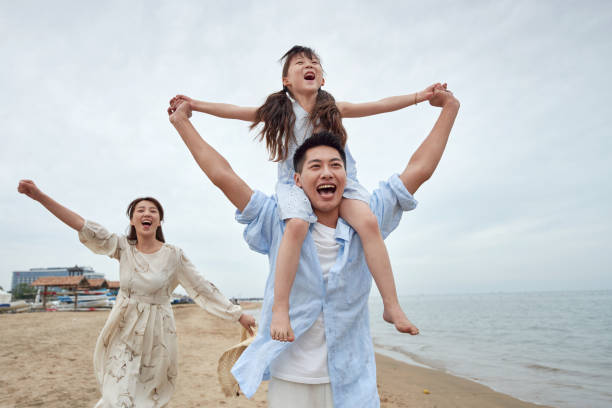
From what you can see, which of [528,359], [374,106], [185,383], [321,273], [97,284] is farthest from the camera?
[97,284]

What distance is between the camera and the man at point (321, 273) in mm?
1501

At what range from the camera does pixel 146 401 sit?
10.4 feet

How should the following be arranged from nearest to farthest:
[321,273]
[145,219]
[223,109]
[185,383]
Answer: [321,273] → [223,109] → [145,219] → [185,383]

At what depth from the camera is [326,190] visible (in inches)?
67.4

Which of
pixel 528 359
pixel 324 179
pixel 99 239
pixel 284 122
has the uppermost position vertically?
pixel 284 122

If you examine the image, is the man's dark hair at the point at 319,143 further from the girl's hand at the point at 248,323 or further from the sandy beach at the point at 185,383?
the sandy beach at the point at 185,383

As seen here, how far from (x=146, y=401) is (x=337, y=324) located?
8.17ft

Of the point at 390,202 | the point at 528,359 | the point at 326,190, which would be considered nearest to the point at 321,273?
the point at 326,190

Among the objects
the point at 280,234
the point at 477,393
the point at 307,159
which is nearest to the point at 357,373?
the point at 280,234

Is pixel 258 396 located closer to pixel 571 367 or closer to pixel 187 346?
pixel 187 346

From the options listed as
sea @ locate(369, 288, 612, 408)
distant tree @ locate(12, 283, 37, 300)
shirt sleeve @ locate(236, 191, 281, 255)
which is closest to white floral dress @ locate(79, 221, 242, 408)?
shirt sleeve @ locate(236, 191, 281, 255)

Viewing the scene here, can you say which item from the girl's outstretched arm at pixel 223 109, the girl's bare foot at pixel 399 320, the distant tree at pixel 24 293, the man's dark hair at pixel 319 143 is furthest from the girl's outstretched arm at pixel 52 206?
the distant tree at pixel 24 293

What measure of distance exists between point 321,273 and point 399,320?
423mm

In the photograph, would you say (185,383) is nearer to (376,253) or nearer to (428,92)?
(376,253)
